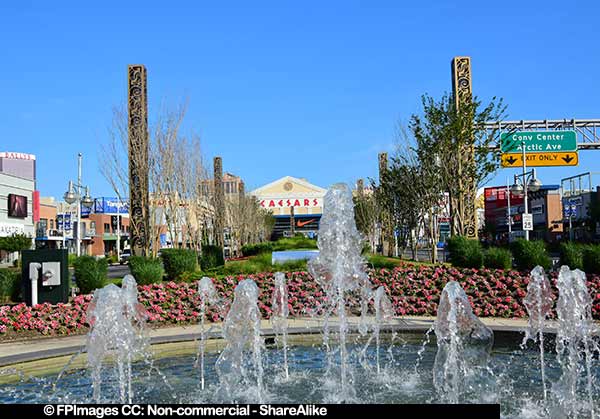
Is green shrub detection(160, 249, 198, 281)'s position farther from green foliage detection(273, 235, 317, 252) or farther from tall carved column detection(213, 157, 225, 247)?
tall carved column detection(213, 157, 225, 247)

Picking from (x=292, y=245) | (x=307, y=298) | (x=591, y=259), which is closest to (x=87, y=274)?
(x=307, y=298)

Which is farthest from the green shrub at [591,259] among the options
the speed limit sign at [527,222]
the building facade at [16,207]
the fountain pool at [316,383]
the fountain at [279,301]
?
the building facade at [16,207]

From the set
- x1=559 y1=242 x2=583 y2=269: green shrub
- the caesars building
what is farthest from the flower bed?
the caesars building

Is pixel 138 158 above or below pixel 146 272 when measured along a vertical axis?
above

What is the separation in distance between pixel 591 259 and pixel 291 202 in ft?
226

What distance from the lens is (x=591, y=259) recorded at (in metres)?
15.6

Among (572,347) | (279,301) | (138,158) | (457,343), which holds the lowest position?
(572,347)

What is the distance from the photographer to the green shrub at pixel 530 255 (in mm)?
15922

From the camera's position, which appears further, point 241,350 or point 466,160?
point 466,160

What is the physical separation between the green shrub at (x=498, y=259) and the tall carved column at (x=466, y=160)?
4.16 metres

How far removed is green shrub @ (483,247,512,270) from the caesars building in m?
64.8

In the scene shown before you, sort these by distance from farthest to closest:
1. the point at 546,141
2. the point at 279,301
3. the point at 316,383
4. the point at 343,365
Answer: the point at 546,141 < the point at 279,301 < the point at 316,383 < the point at 343,365

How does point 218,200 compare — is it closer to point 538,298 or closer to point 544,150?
point 544,150

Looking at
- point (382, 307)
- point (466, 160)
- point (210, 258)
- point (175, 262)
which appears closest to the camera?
point (382, 307)
